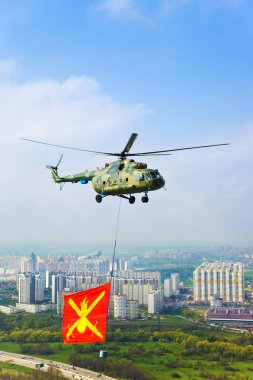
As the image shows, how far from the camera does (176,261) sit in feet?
201

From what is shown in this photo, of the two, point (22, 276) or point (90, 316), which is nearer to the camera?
point (90, 316)

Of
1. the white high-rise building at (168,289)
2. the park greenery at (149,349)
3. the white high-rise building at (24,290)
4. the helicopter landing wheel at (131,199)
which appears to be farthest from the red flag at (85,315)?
the white high-rise building at (168,289)

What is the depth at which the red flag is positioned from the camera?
434cm

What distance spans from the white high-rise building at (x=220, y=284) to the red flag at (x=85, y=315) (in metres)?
28.8

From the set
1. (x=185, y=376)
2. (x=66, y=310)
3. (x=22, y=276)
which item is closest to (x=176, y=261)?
(x=22, y=276)

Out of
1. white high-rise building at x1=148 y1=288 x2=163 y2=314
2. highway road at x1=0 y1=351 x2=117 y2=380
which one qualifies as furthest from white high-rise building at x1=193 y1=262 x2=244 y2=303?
highway road at x1=0 y1=351 x2=117 y2=380

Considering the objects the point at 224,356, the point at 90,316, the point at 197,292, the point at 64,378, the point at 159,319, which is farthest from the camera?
the point at 197,292

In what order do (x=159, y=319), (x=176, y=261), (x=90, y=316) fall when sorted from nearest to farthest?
(x=90, y=316)
(x=159, y=319)
(x=176, y=261)

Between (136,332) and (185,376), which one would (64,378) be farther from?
(136,332)

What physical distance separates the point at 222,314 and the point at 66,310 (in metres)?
21.5

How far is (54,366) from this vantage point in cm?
1617

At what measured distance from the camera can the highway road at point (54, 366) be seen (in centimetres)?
1534

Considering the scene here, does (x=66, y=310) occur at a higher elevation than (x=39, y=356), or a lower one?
higher

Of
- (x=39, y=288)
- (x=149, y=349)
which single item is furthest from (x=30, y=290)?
(x=149, y=349)
